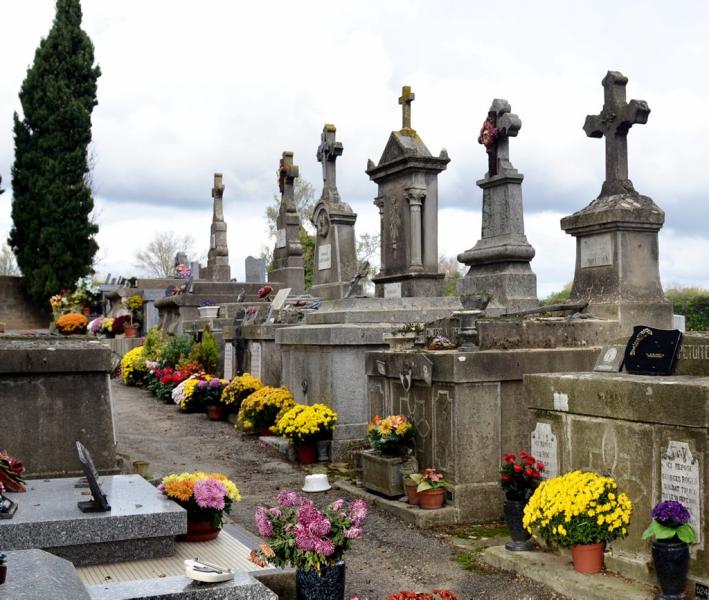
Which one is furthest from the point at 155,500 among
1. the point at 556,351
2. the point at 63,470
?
the point at 556,351

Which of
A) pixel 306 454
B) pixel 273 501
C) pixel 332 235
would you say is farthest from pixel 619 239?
pixel 332 235

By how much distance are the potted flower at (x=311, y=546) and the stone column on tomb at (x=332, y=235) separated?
9.53 metres

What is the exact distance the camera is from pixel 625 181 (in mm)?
9586

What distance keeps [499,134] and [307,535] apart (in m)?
10.00

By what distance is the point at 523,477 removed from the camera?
21.3 ft

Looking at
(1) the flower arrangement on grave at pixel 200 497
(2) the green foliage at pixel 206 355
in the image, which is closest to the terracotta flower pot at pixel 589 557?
(1) the flower arrangement on grave at pixel 200 497

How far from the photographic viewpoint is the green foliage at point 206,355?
56.7ft

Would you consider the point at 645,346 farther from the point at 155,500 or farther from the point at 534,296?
the point at 534,296

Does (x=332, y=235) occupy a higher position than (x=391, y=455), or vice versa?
(x=332, y=235)

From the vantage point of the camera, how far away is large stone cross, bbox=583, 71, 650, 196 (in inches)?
376

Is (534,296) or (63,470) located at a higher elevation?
(534,296)

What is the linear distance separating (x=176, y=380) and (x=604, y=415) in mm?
11899

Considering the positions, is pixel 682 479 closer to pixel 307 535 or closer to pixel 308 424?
pixel 307 535

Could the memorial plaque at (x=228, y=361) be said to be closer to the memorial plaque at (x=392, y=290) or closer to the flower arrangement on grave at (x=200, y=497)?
the memorial plaque at (x=392, y=290)
